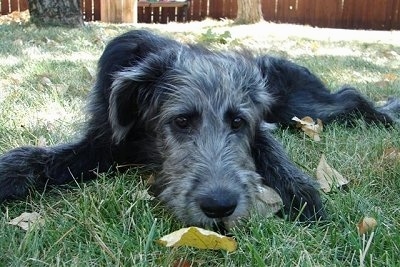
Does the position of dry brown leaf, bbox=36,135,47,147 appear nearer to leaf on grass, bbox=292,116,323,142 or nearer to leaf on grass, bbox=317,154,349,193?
leaf on grass, bbox=317,154,349,193

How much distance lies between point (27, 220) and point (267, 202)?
107 centimetres

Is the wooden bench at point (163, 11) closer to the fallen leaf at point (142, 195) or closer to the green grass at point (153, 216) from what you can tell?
the green grass at point (153, 216)

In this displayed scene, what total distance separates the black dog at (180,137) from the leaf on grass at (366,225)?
251 mm

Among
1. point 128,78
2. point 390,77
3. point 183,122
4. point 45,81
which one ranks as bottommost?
point 390,77

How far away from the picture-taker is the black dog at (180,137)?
107 inches

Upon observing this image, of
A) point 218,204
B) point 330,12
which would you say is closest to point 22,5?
point 330,12

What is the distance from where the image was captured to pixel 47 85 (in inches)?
215

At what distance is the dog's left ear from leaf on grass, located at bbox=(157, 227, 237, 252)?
1012mm

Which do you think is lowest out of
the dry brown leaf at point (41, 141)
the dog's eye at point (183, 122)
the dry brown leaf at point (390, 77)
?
the dry brown leaf at point (390, 77)

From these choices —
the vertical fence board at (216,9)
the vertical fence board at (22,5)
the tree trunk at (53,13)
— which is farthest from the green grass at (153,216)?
the vertical fence board at (216,9)

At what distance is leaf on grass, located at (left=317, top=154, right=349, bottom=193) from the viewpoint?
3.14m

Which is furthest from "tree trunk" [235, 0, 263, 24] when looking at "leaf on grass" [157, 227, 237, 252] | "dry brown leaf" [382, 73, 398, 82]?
"leaf on grass" [157, 227, 237, 252]

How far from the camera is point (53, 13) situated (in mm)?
10844

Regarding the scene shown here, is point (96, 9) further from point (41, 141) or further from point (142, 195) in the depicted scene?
point (142, 195)
